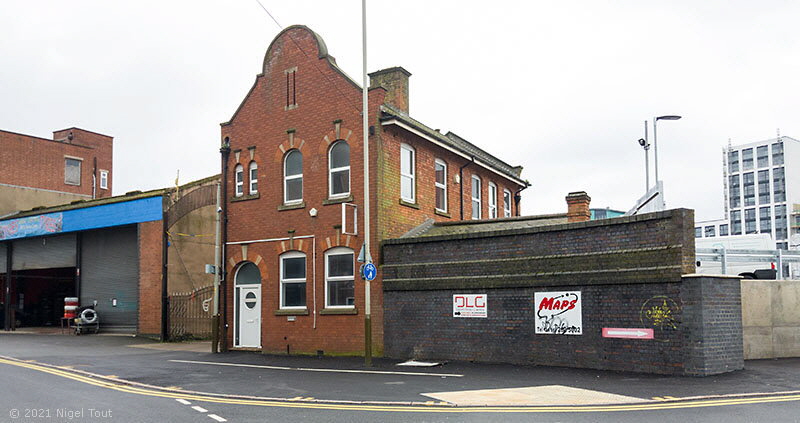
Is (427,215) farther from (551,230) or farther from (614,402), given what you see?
(614,402)

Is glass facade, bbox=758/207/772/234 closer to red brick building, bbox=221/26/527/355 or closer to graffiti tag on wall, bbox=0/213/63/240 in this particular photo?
red brick building, bbox=221/26/527/355

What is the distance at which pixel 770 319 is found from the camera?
18.3 meters

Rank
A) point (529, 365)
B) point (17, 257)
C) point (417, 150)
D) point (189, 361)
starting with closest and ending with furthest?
point (529, 365)
point (189, 361)
point (417, 150)
point (17, 257)

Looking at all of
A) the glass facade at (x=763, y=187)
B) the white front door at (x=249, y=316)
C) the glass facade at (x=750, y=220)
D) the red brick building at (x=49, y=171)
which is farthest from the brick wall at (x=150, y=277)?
the glass facade at (x=750, y=220)

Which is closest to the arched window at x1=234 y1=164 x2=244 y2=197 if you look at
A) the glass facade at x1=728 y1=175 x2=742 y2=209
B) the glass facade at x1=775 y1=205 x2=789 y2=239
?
the glass facade at x1=775 y1=205 x2=789 y2=239

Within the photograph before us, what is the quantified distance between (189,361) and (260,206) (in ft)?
18.7

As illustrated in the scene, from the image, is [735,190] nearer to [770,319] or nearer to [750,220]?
[750,220]

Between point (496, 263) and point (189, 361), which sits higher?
point (496, 263)

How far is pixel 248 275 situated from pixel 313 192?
404cm

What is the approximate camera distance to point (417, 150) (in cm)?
2236

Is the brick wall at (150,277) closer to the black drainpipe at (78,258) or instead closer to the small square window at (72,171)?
the black drainpipe at (78,258)

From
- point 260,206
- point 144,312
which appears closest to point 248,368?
point 260,206

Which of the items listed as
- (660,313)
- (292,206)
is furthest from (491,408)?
(292,206)

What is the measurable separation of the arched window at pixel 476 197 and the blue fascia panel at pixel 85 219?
490 inches
